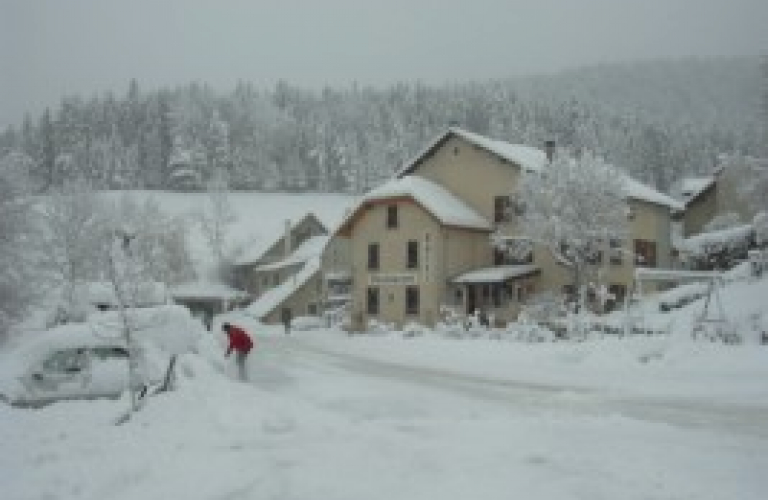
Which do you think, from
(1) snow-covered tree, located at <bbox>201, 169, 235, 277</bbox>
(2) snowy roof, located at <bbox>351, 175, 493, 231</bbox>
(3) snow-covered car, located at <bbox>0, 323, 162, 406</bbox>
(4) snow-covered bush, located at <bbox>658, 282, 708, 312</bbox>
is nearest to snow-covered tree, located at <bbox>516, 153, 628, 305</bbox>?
(4) snow-covered bush, located at <bbox>658, 282, 708, 312</bbox>

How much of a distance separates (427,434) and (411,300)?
117 ft

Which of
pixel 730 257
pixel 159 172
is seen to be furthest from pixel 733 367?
pixel 159 172

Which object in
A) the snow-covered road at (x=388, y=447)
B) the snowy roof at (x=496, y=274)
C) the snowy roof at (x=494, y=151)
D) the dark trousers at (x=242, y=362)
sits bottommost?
the snow-covered road at (x=388, y=447)

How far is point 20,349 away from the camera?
58.7 ft

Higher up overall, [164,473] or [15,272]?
[15,272]

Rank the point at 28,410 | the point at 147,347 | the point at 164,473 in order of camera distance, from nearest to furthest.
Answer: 1. the point at 164,473
2. the point at 28,410
3. the point at 147,347

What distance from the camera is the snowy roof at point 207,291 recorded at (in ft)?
251

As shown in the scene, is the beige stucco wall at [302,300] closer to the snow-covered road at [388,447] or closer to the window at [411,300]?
the window at [411,300]

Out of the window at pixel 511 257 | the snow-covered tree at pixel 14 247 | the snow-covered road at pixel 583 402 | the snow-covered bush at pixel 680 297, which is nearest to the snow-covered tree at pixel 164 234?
the window at pixel 511 257

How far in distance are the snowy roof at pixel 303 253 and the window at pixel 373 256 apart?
68.2 ft

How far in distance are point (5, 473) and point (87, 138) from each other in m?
124

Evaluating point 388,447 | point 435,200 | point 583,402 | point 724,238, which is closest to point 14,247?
point 435,200

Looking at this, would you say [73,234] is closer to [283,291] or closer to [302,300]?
[283,291]

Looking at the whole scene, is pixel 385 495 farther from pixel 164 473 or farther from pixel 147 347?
pixel 147 347
